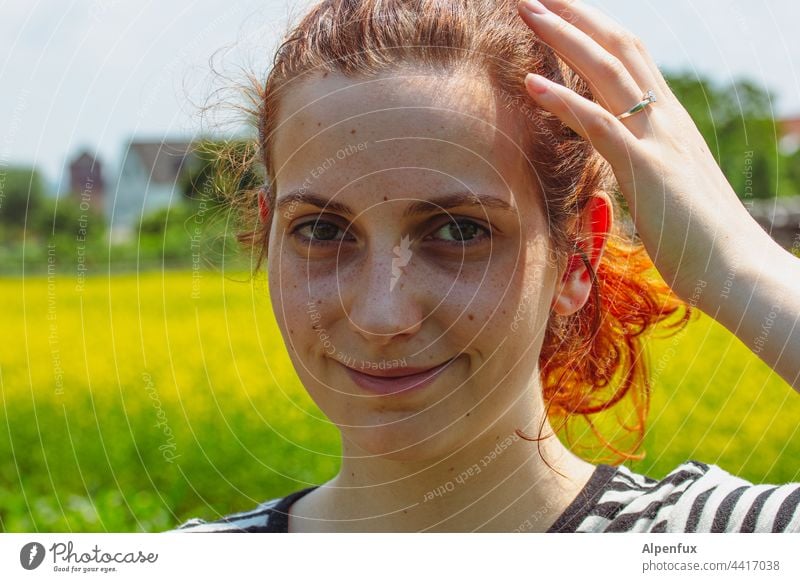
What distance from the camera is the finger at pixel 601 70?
118cm

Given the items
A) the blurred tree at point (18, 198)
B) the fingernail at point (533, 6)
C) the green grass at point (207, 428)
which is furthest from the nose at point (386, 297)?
the blurred tree at point (18, 198)

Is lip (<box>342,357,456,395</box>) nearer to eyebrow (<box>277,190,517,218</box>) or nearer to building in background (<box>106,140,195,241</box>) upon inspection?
eyebrow (<box>277,190,517,218</box>)

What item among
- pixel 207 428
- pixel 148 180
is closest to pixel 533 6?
pixel 148 180

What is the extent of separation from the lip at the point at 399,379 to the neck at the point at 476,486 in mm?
157

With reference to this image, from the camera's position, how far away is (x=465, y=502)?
4.69 feet

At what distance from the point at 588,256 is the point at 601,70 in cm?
35

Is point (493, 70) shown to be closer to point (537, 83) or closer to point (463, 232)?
point (537, 83)

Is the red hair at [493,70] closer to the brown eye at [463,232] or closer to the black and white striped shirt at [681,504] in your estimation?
the brown eye at [463,232]

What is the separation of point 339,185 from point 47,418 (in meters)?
2.60

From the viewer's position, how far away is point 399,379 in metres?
1.31
